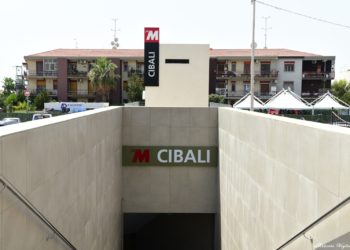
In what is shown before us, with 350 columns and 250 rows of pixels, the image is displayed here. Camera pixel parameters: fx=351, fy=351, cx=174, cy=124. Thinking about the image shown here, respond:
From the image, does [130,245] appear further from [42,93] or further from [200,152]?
[42,93]

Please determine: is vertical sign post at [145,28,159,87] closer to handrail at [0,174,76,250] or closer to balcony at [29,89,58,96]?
handrail at [0,174,76,250]

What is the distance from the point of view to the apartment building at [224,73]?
48.3m

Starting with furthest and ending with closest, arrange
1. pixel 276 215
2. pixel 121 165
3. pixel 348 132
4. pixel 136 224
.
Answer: pixel 136 224 → pixel 121 165 → pixel 276 215 → pixel 348 132

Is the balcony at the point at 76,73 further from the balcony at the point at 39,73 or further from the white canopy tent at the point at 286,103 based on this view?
the white canopy tent at the point at 286,103

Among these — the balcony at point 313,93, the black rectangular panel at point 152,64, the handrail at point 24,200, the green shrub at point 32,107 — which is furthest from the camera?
the balcony at point 313,93

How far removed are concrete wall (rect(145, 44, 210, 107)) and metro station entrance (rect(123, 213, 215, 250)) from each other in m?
6.13

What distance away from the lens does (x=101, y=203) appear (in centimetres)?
931

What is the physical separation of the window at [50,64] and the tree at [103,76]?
5892 millimetres

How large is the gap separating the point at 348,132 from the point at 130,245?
640 inches

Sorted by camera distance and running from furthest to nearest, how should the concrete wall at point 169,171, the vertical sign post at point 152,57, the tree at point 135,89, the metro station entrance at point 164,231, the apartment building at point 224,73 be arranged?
the apartment building at point 224,73 < the tree at point 135,89 < the vertical sign post at point 152,57 < the metro station entrance at point 164,231 < the concrete wall at point 169,171

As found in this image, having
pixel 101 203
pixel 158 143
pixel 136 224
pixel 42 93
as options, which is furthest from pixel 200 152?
pixel 42 93

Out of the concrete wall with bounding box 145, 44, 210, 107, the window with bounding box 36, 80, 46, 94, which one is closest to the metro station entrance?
the concrete wall with bounding box 145, 44, 210, 107

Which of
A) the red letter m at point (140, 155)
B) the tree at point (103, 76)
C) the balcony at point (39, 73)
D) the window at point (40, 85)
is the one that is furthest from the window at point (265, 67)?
the red letter m at point (140, 155)

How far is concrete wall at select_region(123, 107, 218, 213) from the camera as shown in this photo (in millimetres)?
13445
